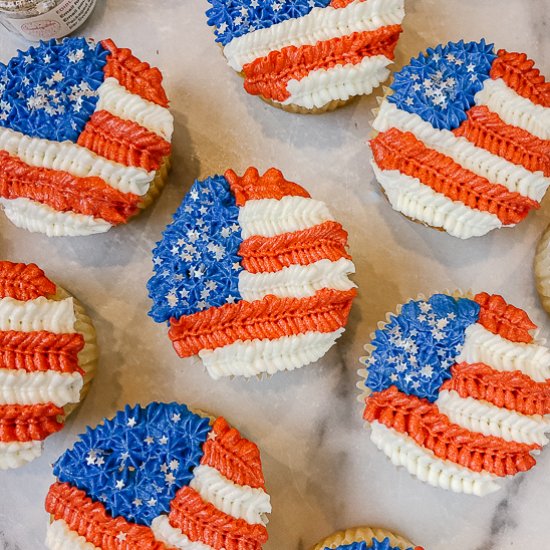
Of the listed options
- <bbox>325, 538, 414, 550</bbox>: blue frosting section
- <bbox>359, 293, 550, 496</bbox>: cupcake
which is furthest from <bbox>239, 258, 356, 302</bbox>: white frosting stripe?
<bbox>325, 538, 414, 550</bbox>: blue frosting section

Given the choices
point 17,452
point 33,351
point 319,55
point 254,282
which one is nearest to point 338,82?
point 319,55

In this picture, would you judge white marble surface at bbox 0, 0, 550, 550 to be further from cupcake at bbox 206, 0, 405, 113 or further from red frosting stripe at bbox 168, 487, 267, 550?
red frosting stripe at bbox 168, 487, 267, 550

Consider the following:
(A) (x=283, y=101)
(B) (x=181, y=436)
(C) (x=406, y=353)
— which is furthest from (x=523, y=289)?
(B) (x=181, y=436)

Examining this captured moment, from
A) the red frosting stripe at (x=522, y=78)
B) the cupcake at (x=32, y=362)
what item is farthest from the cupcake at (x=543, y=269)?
the cupcake at (x=32, y=362)

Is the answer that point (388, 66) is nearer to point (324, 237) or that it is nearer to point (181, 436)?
point (324, 237)

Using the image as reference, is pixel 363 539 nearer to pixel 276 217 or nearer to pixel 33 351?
pixel 276 217

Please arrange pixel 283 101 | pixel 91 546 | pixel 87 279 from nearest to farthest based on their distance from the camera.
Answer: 1. pixel 91 546
2. pixel 283 101
3. pixel 87 279

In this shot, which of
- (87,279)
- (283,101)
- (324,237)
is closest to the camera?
(324,237)
